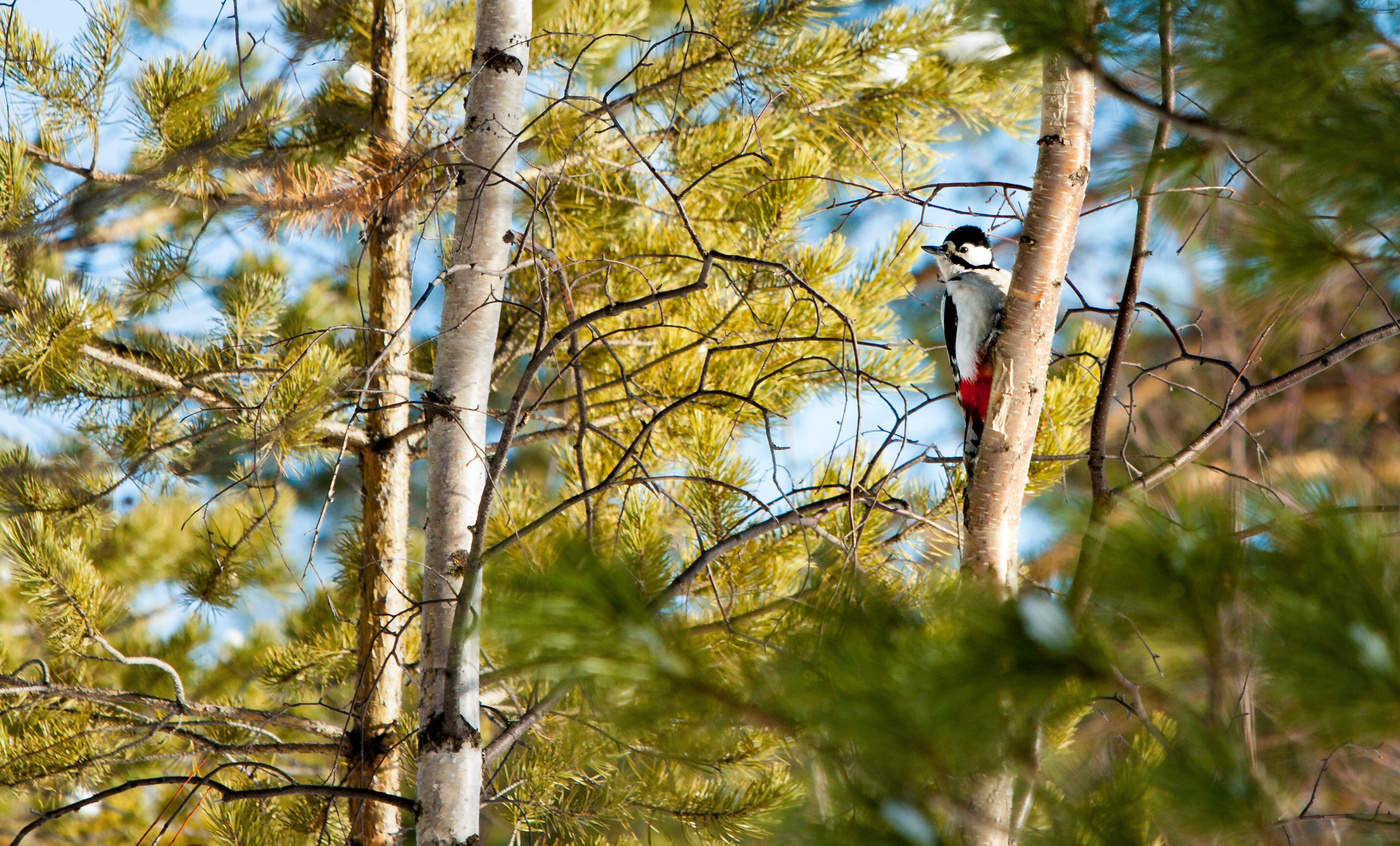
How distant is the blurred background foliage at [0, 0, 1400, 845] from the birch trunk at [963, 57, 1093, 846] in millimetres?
79

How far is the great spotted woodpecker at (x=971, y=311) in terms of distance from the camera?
249cm

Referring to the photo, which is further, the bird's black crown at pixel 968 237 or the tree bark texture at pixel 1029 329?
the bird's black crown at pixel 968 237

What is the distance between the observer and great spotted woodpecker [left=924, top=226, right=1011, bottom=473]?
249 cm

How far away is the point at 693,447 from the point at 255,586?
2.32 meters

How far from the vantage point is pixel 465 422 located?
5.15ft

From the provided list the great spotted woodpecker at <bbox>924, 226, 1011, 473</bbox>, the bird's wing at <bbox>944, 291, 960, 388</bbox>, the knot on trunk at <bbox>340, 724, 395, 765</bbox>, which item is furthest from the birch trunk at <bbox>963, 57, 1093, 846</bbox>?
the knot on trunk at <bbox>340, 724, 395, 765</bbox>

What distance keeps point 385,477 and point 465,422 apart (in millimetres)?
1016

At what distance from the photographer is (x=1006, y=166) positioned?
5.14 m

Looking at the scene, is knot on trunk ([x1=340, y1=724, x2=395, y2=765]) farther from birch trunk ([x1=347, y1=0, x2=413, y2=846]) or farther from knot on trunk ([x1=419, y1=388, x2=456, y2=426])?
knot on trunk ([x1=419, y1=388, x2=456, y2=426])

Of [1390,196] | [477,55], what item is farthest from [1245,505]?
[477,55]

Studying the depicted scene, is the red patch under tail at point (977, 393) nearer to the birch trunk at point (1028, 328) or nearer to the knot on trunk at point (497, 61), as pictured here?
the birch trunk at point (1028, 328)

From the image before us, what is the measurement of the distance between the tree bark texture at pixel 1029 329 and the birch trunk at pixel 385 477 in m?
1.24

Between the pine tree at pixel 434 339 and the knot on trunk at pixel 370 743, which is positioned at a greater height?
the pine tree at pixel 434 339

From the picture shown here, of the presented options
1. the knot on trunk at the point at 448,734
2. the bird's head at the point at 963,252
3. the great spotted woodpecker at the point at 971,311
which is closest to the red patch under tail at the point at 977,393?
the great spotted woodpecker at the point at 971,311
